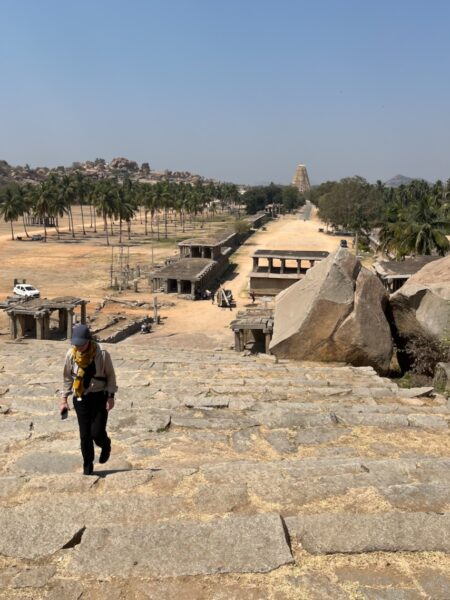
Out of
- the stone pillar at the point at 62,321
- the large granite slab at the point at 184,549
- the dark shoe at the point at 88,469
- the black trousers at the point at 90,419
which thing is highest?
the black trousers at the point at 90,419

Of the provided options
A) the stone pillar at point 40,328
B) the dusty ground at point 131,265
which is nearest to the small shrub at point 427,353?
the dusty ground at point 131,265

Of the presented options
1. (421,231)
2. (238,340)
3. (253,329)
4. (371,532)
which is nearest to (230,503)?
(371,532)

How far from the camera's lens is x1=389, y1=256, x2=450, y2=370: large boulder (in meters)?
14.0

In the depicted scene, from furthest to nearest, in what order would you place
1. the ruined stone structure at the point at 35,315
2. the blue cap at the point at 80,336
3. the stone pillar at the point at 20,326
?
the stone pillar at the point at 20,326
the ruined stone structure at the point at 35,315
the blue cap at the point at 80,336

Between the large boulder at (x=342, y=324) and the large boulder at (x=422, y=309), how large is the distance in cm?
107

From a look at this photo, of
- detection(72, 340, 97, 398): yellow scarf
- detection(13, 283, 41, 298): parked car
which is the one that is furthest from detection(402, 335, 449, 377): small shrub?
detection(13, 283, 41, 298): parked car

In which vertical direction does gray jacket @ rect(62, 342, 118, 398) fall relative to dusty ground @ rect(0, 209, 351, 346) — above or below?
above

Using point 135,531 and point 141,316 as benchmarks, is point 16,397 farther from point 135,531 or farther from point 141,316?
point 141,316

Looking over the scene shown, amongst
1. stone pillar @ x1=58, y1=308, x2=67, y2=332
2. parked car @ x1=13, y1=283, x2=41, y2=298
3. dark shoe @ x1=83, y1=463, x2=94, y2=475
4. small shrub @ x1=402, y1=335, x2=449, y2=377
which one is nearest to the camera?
dark shoe @ x1=83, y1=463, x2=94, y2=475

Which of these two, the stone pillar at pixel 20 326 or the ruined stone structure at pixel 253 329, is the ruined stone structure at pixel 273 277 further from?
the stone pillar at pixel 20 326

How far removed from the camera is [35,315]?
25.3m

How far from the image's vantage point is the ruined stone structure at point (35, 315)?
25734 millimetres

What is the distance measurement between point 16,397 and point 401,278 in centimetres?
2389

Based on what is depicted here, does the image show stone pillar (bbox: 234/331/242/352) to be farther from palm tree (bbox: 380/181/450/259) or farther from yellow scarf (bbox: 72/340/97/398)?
palm tree (bbox: 380/181/450/259)
